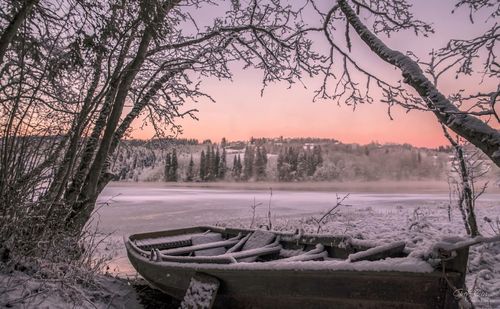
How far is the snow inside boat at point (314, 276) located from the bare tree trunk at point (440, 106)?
1359 mm

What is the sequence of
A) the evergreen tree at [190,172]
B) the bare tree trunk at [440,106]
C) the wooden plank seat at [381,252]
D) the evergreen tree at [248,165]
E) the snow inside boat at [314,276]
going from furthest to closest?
the evergreen tree at [248,165] → the evergreen tree at [190,172] → the bare tree trunk at [440,106] → the wooden plank seat at [381,252] → the snow inside boat at [314,276]

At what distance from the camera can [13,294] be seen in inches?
144

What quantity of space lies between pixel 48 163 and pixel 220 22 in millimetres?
5614

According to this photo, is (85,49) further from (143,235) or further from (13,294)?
(143,235)

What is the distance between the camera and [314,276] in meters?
3.97

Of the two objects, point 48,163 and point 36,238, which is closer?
point 36,238

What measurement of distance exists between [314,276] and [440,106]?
2.44 meters

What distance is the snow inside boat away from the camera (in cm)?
352

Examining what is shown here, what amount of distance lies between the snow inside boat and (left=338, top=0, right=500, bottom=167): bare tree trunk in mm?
1359

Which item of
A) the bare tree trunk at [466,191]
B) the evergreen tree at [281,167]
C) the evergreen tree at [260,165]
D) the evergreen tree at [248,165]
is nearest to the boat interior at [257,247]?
the bare tree trunk at [466,191]

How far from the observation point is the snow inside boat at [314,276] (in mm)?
3520

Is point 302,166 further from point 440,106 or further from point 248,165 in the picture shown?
point 440,106

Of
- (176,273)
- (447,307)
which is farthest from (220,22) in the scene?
(447,307)

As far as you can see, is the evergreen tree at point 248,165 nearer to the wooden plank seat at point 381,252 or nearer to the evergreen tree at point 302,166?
the evergreen tree at point 302,166
